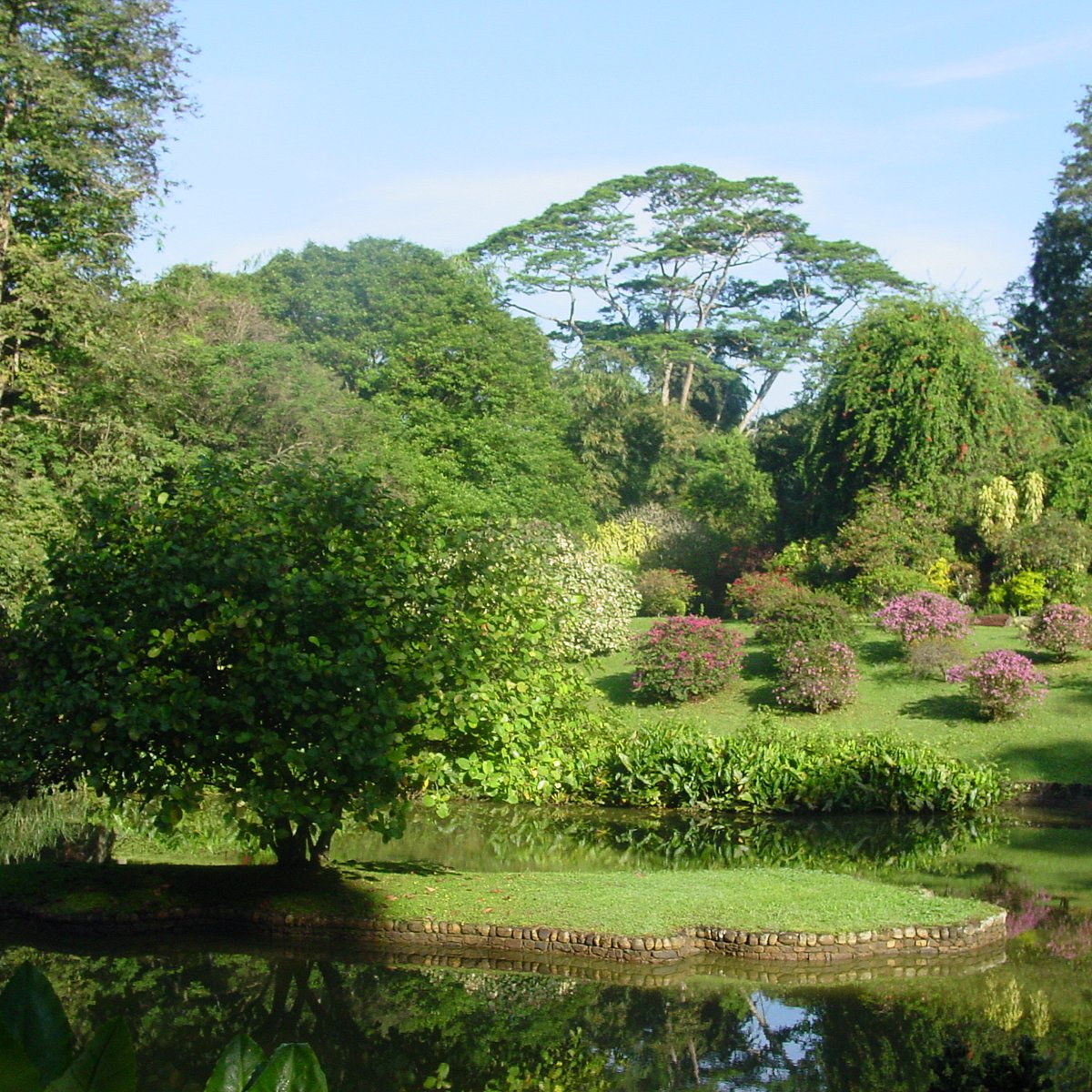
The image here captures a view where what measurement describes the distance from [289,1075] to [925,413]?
25.0m

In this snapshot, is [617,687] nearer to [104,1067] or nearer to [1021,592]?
[1021,592]

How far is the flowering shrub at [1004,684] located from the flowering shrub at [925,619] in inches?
79.2

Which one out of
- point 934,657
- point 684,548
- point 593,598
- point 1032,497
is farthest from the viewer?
point 684,548

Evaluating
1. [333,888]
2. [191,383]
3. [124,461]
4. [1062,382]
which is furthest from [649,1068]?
[1062,382]

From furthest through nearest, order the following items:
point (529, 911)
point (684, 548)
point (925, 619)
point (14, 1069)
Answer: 1. point (684, 548)
2. point (925, 619)
3. point (529, 911)
4. point (14, 1069)

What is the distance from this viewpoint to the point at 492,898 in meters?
9.67

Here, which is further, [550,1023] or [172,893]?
[172,893]

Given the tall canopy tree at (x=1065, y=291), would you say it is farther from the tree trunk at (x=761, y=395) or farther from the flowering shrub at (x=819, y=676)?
the flowering shrub at (x=819, y=676)

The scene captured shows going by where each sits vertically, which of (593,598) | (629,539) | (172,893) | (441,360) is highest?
(441,360)

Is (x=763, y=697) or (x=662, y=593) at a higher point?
(x=662, y=593)

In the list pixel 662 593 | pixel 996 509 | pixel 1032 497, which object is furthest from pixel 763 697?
pixel 1032 497

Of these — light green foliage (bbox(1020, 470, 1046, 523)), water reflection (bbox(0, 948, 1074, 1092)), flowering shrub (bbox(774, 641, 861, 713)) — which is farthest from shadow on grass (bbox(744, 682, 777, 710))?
water reflection (bbox(0, 948, 1074, 1092))

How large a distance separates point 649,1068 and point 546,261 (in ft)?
149

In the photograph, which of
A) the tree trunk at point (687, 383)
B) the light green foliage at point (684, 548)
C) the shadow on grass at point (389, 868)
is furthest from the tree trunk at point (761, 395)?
the shadow on grass at point (389, 868)
